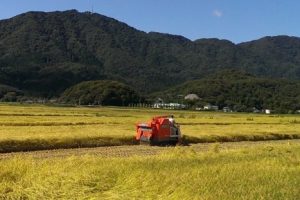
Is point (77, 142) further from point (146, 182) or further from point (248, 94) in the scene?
point (248, 94)

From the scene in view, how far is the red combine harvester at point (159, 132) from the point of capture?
32312 millimetres

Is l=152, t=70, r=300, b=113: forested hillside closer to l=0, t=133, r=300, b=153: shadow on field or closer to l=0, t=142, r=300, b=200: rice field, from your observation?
l=0, t=133, r=300, b=153: shadow on field

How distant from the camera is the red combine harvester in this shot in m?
32.3

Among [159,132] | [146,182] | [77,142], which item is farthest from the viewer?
[159,132]

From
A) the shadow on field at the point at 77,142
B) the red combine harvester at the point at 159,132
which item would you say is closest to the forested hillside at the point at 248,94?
the shadow on field at the point at 77,142

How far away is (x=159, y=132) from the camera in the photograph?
32375mm

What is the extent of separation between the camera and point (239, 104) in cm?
15938

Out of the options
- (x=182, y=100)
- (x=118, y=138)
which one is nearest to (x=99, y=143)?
(x=118, y=138)

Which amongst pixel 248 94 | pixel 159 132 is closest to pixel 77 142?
pixel 159 132

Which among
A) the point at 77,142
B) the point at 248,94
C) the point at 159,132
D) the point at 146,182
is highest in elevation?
the point at 248,94

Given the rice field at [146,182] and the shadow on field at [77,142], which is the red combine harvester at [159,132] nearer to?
the shadow on field at [77,142]

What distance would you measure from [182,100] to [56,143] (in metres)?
143

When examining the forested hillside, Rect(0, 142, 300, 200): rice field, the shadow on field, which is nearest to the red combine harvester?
the shadow on field

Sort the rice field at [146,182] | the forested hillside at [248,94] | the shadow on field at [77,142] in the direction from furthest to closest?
the forested hillside at [248,94] < the shadow on field at [77,142] < the rice field at [146,182]
